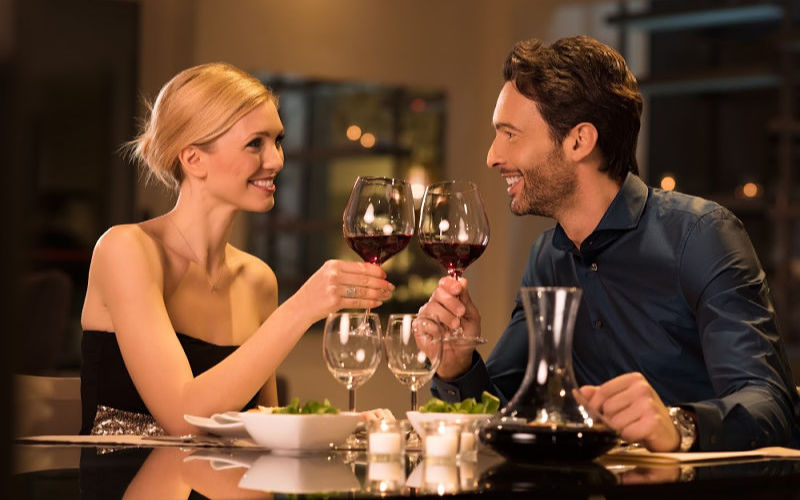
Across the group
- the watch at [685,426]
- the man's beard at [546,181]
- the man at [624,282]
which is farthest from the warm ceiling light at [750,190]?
the watch at [685,426]

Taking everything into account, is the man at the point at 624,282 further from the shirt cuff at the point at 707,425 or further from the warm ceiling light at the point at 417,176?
the warm ceiling light at the point at 417,176

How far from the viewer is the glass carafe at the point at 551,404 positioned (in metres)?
1.22

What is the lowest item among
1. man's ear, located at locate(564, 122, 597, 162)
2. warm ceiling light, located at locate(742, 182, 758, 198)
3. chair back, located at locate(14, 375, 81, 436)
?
chair back, located at locate(14, 375, 81, 436)

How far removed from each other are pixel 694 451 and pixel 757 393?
0.22 meters

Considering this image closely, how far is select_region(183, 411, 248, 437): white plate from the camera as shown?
59.0 inches

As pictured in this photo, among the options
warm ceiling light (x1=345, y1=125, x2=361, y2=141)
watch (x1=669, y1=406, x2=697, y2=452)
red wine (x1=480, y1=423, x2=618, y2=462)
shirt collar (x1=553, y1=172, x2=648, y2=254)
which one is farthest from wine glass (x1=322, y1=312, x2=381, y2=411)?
warm ceiling light (x1=345, y1=125, x2=361, y2=141)

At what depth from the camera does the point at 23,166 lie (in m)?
0.25

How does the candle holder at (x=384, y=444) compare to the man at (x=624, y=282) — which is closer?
the candle holder at (x=384, y=444)

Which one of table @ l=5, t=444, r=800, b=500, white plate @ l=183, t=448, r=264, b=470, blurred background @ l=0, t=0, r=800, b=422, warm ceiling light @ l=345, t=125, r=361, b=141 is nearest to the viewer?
table @ l=5, t=444, r=800, b=500

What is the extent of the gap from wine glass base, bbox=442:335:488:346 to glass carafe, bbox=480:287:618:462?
0.88 ft

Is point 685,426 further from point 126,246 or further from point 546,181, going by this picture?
point 126,246

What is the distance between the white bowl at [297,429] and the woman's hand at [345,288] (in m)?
0.36

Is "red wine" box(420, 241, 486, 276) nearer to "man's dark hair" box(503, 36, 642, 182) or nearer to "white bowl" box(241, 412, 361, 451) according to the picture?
"white bowl" box(241, 412, 361, 451)

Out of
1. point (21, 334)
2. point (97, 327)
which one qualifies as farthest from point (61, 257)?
point (21, 334)
